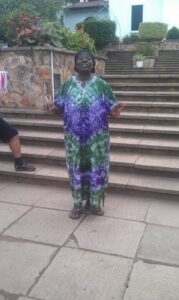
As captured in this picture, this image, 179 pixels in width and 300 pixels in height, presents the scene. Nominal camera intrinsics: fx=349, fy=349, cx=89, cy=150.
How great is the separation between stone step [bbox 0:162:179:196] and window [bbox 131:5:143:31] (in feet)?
62.4

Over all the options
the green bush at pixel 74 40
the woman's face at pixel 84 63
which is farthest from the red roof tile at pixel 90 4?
the woman's face at pixel 84 63

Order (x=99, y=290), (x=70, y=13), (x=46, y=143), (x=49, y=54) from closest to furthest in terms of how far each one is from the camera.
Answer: (x=99, y=290) → (x=46, y=143) → (x=49, y=54) → (x=70, y=13)

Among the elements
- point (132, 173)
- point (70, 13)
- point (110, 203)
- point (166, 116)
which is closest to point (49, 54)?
point (166, 116)

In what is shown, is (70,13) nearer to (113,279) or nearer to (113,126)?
(113,126)

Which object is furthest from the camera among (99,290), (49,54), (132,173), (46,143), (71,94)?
(49,54)

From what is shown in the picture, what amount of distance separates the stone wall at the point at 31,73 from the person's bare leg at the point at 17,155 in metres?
1.64

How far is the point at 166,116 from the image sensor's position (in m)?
5.61

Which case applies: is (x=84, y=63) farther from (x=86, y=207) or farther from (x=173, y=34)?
(x=173, y=34)

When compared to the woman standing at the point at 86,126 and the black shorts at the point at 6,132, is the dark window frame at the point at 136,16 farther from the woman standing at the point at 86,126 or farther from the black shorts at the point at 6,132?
the woman standing at the point at 86,126

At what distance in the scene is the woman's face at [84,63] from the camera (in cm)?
341

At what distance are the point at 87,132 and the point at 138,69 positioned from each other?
8.59 meters

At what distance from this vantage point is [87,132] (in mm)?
3465

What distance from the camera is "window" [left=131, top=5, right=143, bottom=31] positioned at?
21.9 m

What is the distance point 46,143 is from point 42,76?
4.54 ft
